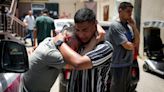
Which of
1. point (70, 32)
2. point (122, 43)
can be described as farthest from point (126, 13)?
point (70, 32)

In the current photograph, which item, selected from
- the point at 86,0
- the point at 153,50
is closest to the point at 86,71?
the point at 153,50

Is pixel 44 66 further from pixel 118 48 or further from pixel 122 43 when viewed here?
pixel 118 48

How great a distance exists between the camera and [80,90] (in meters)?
3.34

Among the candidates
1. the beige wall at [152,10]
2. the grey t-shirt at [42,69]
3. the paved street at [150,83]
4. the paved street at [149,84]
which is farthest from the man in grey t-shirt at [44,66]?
the beige wall at [152,10]

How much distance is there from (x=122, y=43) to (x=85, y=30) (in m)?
2.34

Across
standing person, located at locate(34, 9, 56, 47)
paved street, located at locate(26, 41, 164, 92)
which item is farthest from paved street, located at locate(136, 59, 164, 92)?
standing person, located at locate(34, 9, 56, 47)

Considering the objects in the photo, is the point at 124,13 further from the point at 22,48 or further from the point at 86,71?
the point at 22,48

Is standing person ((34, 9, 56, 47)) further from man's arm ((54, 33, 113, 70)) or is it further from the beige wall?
man's arm ((54, 33, 113, 70))

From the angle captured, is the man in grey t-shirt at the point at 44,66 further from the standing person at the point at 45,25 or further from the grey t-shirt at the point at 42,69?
the standing person at the point at 45,25

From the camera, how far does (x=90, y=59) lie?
324 centimetres

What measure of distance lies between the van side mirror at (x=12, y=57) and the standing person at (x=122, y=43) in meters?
2.88

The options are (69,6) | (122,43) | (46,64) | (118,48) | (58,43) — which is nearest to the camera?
(58,43)

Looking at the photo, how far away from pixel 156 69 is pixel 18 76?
28.0ft

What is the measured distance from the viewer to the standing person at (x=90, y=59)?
3255mm
